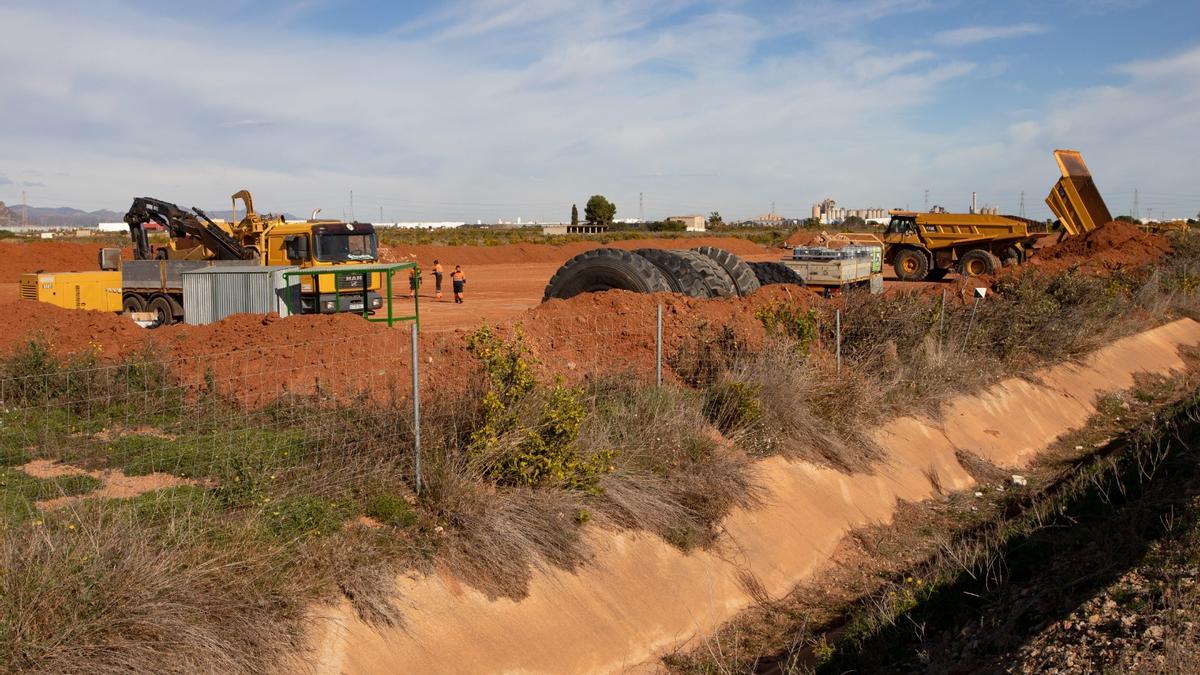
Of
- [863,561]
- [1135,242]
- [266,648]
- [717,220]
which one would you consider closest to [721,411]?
[863,561]

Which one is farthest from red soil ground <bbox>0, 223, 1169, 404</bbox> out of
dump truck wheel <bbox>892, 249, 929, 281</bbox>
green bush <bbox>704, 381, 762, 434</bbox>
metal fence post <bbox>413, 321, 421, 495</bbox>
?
dump truck wheel <bbox>892, 249, 929, 281</bbox>

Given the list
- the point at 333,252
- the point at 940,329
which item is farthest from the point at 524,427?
the point at 333,252

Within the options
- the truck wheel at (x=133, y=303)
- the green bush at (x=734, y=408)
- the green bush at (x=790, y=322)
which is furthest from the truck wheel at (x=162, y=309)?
the green bush at (x=734, y=408)

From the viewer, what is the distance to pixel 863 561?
33.7 feet

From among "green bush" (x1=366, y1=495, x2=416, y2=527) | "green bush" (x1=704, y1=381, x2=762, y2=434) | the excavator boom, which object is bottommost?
"green bush" (x1=366, y1=495, x2=416, y2=527)

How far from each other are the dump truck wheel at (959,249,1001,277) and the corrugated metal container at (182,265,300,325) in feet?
73.0

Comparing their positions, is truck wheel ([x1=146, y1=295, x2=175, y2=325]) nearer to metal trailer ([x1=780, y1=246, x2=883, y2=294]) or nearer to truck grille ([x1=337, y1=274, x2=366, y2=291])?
truck grille ([x1=337, y1=274, x2=366, y2=291])

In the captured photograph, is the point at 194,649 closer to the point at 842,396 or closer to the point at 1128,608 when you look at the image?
the point at 1128,608

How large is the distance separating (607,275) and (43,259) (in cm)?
4169

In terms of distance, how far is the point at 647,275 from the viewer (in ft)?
46.8

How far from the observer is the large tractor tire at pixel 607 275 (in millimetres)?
14242

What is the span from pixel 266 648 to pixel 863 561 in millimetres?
6444

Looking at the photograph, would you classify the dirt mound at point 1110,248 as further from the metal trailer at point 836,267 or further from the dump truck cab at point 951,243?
the metal trailer at point 836,267

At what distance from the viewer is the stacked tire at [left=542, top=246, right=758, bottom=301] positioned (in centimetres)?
1431
